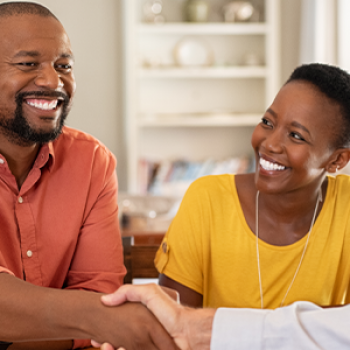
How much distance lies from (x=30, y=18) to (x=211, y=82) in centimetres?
296

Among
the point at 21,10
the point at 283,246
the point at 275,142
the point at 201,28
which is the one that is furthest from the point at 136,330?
the point at 201,28

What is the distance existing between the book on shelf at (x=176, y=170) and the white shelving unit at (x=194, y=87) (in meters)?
0.09

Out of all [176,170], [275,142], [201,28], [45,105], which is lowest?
[176,170]

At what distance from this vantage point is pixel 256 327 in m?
1.18

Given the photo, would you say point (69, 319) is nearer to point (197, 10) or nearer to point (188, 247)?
point (188, 247)

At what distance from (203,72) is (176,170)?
2.69 ft

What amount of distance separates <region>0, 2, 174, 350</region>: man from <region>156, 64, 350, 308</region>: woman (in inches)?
9.1

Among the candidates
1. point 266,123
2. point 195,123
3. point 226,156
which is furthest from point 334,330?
point 226,156

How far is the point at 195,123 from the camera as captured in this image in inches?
163

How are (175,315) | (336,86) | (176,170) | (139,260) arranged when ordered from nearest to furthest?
(175,315) → (336,86) → (139,260) → (176,170)

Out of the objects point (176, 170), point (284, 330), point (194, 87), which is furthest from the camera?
point (194, 87)

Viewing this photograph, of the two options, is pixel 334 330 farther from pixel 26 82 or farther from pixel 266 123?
pixel 26 82

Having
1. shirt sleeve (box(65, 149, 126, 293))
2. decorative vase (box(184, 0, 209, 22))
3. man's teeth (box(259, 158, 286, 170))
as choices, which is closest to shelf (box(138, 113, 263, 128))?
decorative vase (box(184, 0, 209, 22))

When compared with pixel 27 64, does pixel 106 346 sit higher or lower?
lower
